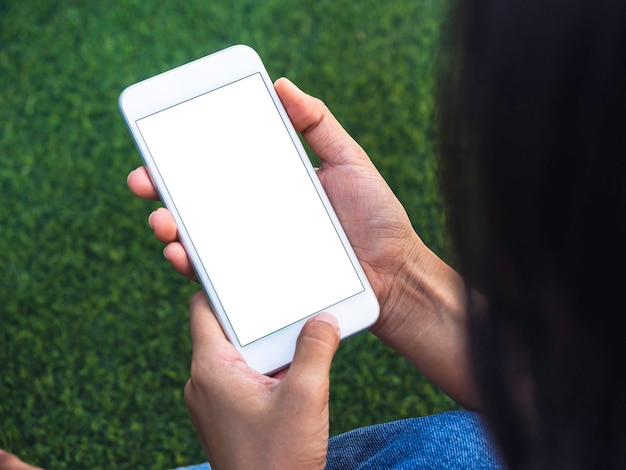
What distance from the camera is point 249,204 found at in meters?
1.19

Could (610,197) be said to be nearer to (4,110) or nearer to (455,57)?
(455,57)

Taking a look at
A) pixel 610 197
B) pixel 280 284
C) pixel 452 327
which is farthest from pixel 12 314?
pixel 610 197

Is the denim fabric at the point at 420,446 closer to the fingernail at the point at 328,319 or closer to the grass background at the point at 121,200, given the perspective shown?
the fingernail at the point at 328,319

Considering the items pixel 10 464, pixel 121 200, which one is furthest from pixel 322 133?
pixel 10 464

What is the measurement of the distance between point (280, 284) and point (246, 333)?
4.1 inches

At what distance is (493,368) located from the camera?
1.97 feet

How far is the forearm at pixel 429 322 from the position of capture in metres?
1.19

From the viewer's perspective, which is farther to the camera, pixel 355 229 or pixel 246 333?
pixel 355 229

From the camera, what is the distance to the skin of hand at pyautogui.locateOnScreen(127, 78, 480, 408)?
1196 millimetres

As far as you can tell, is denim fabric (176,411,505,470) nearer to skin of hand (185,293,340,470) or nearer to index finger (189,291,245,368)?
skin of hand (185,293,340,470)

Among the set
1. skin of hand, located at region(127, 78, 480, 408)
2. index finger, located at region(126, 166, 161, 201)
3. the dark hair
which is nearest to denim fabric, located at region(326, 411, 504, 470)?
skin of hand, located at region(127, 78, 480, 408)

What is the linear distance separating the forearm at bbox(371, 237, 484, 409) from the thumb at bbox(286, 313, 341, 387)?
232mm

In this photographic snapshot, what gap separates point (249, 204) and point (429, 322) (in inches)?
15.5

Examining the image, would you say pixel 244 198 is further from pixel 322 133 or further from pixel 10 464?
pixel 10 464
